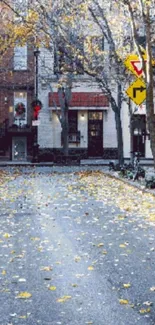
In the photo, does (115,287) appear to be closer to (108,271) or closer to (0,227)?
(108,271)

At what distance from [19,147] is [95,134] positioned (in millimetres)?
5305

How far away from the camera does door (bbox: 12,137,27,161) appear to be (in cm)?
4894

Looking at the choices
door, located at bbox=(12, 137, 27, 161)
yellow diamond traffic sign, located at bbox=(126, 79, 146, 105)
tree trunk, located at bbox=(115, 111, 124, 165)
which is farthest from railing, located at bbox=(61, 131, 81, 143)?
yellow diamond traffic sign, located at bbox=(126, 79, 146, 105)

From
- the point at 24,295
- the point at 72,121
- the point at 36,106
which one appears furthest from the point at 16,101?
the point at 24,295

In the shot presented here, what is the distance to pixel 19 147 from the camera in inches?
1933

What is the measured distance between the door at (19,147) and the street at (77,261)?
1187 inches

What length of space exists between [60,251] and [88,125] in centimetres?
3830

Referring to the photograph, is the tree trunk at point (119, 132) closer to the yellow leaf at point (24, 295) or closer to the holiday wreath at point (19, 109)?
the holiday wreath at point (19, 109)

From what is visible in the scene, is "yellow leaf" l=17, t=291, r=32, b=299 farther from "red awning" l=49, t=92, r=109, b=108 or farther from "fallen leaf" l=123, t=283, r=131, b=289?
"red awning" l=49, t=92, r=109, b=108

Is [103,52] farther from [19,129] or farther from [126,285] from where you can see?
[126,285]

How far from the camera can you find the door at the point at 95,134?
4850cm

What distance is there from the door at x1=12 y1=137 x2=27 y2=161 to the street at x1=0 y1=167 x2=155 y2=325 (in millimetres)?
30151

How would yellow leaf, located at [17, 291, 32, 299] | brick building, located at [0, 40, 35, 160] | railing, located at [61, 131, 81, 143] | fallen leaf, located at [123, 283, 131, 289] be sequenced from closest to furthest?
1. yellow leaf, located at [17, 291, 32, 299]
2. fallen leaf, located at [123, 283, 131, 289]
3. brick building, located at [0, 40, 35, 160]
4. railing, located at [61, 131, 81, 143]

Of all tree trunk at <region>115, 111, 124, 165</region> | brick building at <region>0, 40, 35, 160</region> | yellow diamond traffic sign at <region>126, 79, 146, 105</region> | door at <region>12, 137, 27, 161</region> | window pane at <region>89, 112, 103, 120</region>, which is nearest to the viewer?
yellow diamond traffic sign at <region>126, 79, 146, 105</region>
